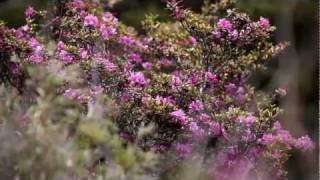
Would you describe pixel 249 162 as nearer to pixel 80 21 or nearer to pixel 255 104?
pixel 255 104

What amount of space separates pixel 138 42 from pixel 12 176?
6.65 feet

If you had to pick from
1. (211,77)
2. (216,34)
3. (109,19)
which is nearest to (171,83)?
(211,77)

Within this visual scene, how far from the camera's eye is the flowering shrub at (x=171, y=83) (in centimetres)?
391

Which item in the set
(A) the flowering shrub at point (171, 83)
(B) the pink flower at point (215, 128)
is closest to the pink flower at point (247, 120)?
(A) the flowering shrub at point (171, 83)

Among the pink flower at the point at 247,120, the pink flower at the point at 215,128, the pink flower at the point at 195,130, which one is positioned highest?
the pink flower at the point at 247,120

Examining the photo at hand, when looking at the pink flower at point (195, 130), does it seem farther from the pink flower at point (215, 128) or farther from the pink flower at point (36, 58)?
the pink flower at point (36, 58)

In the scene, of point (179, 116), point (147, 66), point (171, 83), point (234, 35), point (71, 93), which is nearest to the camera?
point (71, 93)

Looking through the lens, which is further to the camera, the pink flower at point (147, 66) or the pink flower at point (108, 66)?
the pink flower at point (147, 66)

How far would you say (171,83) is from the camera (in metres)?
4.20

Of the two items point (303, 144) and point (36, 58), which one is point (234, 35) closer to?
point (303, 144)

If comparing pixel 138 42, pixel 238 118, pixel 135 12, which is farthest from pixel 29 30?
pixel 135 12

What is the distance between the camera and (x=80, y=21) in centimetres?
441

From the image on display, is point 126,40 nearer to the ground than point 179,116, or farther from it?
farther from it

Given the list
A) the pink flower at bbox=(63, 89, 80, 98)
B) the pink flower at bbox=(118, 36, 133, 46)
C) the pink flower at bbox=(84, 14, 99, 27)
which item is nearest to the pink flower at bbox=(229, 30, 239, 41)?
the pink flower at bbox=(118, 36, 133, 46)
